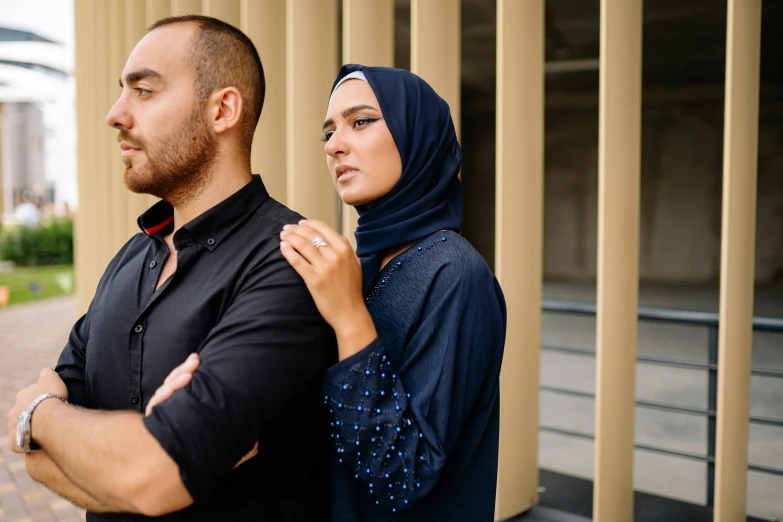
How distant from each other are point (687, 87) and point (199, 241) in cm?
1410

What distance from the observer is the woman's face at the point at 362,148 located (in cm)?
122

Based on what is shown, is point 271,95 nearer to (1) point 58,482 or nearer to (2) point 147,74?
(2) point 147,74

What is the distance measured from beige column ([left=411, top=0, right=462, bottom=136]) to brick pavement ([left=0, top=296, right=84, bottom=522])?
293 centimetres

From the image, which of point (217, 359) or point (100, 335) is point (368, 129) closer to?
point (217, 359)

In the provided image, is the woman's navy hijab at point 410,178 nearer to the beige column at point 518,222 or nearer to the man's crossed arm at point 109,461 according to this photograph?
the man's crossed arm at point 109,461

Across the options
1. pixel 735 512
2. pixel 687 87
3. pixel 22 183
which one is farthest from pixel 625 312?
pixel 22 183

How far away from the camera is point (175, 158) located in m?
1.18

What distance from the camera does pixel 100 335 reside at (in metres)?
1.22

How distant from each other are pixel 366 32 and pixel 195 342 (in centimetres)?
138

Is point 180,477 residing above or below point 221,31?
below

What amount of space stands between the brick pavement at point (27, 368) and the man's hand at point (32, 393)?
7.94ft

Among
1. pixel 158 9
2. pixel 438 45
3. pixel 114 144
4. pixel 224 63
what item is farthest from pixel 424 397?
pixel 114 144

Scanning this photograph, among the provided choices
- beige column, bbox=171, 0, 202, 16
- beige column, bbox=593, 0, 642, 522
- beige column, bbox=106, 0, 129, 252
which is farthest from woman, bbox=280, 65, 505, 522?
beige column, bbox=106, 0, 129, 252

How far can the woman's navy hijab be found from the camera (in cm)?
122
